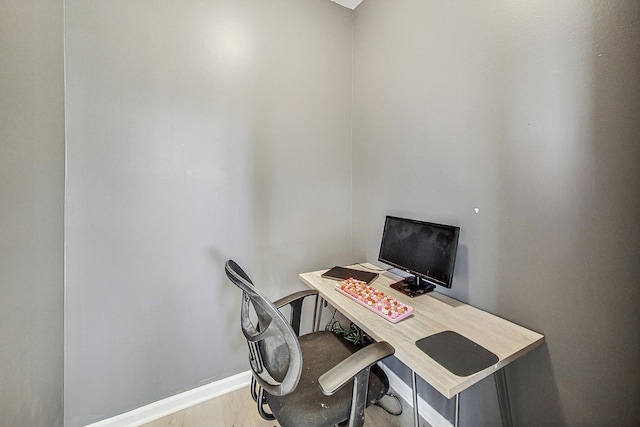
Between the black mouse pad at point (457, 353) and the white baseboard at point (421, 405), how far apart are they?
773 millimetres

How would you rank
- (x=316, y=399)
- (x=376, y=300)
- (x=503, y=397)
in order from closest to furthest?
(x=316, y=399), (x=503, y=397), (x=376, y=300)

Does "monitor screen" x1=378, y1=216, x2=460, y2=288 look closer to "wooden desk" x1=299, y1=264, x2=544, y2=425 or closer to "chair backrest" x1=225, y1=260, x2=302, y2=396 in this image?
"wooden desk" x1=299, y1=264, x2=544, y2=425

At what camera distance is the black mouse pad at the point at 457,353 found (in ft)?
2.75

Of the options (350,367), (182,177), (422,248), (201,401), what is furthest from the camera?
(201,401)

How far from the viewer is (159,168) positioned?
1.46m

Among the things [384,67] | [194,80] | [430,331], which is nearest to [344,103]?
[384,67]

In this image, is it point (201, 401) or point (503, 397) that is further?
point (201, 401)

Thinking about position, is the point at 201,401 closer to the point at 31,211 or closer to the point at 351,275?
the point at 351,275

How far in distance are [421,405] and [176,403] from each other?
1.50m

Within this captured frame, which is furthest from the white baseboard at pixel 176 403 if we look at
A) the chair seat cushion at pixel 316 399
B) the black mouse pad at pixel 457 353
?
the black mouse pad at pixel 457 353

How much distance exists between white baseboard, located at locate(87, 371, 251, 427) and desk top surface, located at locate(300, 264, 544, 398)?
0.97 metres

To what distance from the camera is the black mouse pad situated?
0.84 metres

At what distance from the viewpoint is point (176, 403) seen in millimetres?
1575

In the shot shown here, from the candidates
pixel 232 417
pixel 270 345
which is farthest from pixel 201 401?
pixel 270 345
